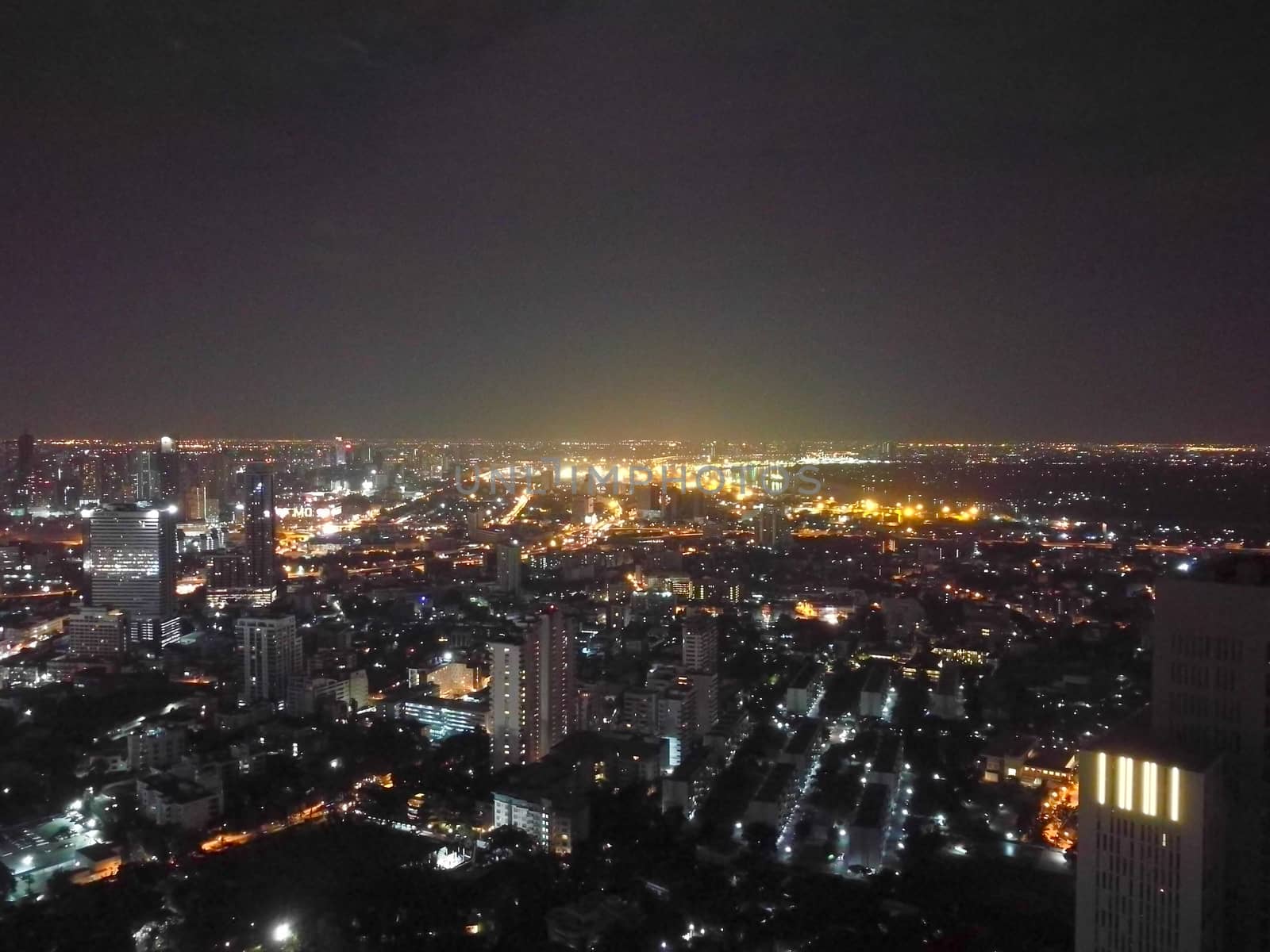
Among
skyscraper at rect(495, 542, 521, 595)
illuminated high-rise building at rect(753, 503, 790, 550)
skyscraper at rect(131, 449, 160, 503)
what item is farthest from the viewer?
skyscraper at rect(131, 449, 160, 503)

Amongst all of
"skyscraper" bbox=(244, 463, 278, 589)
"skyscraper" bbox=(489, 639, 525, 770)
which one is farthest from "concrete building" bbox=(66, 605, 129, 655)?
"skyscraper" bbox=(489, 639, 525, 770)

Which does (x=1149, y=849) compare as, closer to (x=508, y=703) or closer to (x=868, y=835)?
(x=868, y=835)

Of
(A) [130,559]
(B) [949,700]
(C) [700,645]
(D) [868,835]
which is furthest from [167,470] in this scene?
(D) [868,835]

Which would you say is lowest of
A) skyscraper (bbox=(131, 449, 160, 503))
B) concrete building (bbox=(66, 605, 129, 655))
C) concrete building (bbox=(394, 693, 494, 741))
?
concrete building (bbox=(394, 693, 494, 741))

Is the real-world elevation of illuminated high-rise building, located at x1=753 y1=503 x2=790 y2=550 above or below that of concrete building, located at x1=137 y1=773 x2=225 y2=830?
above

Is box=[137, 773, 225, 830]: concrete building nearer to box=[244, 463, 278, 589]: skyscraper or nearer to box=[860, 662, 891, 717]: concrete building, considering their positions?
box=[860, 662, 891, 717]: concrete building

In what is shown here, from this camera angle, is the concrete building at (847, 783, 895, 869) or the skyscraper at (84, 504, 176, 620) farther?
the skyscraper at (84, 504, 176, 620)

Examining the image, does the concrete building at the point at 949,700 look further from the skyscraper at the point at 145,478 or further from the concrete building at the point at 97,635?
the skyscraper at the point at 145,478

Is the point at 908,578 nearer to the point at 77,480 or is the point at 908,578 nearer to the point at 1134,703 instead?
the point at 1134,703
